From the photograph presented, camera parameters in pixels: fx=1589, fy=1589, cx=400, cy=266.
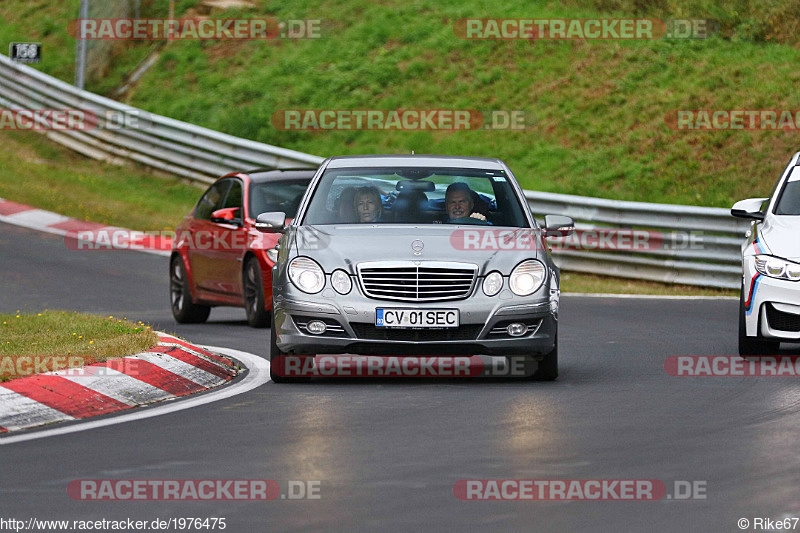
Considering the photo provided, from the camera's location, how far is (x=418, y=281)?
10.4 m

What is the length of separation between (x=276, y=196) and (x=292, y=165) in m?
10.4

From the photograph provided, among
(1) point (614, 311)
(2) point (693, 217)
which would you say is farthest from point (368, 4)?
(1) point (614, 311)

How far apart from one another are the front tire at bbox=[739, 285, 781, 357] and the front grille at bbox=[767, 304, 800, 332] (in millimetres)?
194

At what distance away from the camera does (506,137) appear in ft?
91.2

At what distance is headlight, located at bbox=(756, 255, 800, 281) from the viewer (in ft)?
38.0

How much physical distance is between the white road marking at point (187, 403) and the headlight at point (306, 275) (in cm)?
72

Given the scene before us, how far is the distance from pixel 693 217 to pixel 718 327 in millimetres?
5677

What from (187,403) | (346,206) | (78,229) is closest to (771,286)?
(346,206)

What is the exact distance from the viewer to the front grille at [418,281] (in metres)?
10.4

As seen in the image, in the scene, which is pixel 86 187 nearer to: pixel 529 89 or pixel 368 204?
pixel 529 89
